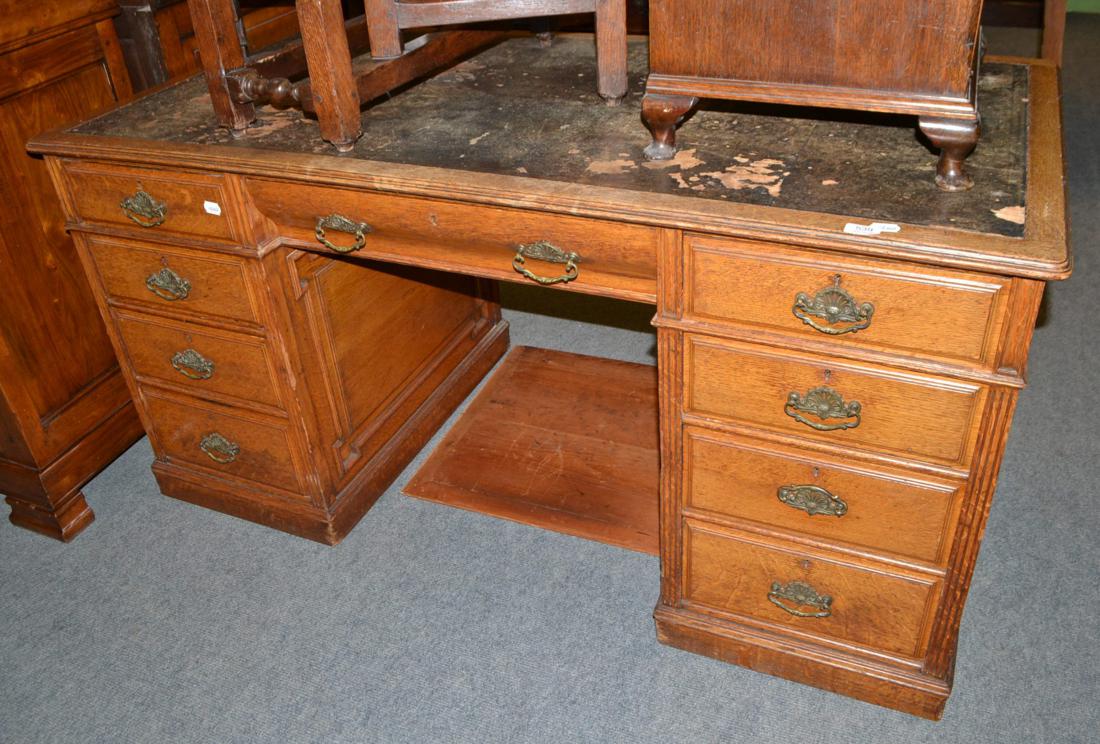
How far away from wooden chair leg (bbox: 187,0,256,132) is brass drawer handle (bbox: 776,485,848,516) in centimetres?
140

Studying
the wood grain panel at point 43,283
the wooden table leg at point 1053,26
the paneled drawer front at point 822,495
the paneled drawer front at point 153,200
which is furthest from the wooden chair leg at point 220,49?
the wooden table leg at point 1053,26

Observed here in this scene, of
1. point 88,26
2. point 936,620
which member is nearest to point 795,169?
point 936,620

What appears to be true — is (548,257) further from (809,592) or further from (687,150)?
(809,592)

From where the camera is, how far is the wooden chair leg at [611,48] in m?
1.87

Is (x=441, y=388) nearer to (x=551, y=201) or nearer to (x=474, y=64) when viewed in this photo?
(x=474, y=64)

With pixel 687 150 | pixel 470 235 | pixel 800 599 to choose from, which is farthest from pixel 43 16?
pixel 800 599

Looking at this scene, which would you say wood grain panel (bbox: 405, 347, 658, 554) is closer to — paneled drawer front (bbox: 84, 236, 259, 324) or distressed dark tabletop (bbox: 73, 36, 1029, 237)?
paneled drawer front (bbox: 84, 236, 259, 324)

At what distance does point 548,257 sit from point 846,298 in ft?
1.77

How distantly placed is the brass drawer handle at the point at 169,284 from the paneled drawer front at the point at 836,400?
120cm

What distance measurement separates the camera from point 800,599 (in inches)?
72.2

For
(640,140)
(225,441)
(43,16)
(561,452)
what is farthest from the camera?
(561,452)

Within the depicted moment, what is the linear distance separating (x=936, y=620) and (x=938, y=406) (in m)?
0.49

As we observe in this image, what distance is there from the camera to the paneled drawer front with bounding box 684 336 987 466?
149 centimetres

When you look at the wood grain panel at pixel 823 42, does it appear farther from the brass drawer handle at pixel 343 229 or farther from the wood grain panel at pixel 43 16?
the wood grain panel at pixel 43 16
